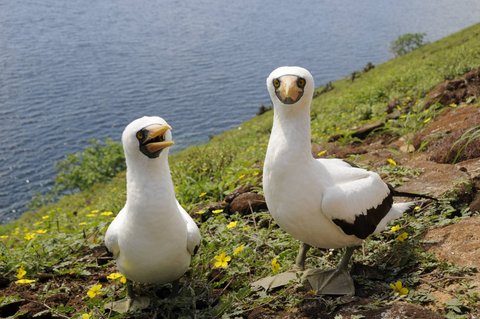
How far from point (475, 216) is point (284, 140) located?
6.57 ft

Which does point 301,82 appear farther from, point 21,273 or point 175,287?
point 21,273

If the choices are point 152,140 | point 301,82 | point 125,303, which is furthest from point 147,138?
point 125,303

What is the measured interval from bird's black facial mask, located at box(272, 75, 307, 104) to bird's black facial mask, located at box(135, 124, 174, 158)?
0.89m

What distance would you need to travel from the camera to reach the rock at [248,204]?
19.0 feet

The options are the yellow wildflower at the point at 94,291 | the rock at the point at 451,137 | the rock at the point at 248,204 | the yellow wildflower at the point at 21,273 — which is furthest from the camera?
the rock at the point at 451,137

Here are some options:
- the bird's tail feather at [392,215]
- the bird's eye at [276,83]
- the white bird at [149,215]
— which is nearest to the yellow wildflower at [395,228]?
the bird's tail feather at [392,215]

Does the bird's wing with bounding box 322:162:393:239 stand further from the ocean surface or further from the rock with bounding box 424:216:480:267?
the ocean surface

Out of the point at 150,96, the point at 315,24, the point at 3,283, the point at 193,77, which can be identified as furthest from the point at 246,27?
the point at 3,283

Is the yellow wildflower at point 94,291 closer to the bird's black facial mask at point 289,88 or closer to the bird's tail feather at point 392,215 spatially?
the bird's black facial mask at point 289,88

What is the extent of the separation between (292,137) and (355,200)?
0.69 meters

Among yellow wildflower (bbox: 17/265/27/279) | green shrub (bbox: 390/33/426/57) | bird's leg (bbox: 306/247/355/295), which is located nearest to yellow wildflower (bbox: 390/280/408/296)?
bird's leg (bbox: 306/247/355/295)

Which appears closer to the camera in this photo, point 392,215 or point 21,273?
point 392,215

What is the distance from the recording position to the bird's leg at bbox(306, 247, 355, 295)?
386cm

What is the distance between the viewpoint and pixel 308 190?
3.76 meters
